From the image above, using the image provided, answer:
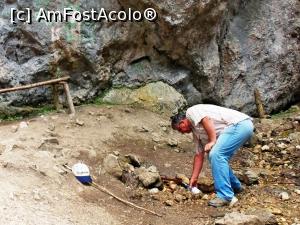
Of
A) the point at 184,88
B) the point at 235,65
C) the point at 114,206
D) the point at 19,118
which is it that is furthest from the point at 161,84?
the point at 114,206

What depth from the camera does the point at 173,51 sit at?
9.05 m

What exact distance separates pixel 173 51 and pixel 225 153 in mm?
4147

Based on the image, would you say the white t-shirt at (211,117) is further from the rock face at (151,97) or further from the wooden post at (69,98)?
the rock face at (151,97)

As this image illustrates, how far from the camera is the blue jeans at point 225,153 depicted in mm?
5203

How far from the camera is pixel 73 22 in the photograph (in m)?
8.24

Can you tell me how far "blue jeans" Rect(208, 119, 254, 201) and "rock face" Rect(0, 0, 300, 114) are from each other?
377 centimetres

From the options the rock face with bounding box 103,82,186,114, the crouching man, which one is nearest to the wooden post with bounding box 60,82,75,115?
the rock face with bounding box 103,82,186,114

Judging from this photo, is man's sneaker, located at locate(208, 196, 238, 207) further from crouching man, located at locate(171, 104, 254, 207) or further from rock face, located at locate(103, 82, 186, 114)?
rock face, located at locate(103, 82, 186, 114)

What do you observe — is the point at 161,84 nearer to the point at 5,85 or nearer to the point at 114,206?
the point at 5,85

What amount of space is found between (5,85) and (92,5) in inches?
80.1

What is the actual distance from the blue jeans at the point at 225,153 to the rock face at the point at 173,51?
377 centimetres

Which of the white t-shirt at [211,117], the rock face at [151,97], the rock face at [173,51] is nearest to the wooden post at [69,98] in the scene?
the rock face at [173,51]

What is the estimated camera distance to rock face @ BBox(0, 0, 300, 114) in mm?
8141

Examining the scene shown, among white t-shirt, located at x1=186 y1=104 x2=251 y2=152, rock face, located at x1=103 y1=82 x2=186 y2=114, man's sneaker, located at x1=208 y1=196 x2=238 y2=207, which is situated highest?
white t-shirt, located at x1=186 y1=104 x2=251 y2=152
